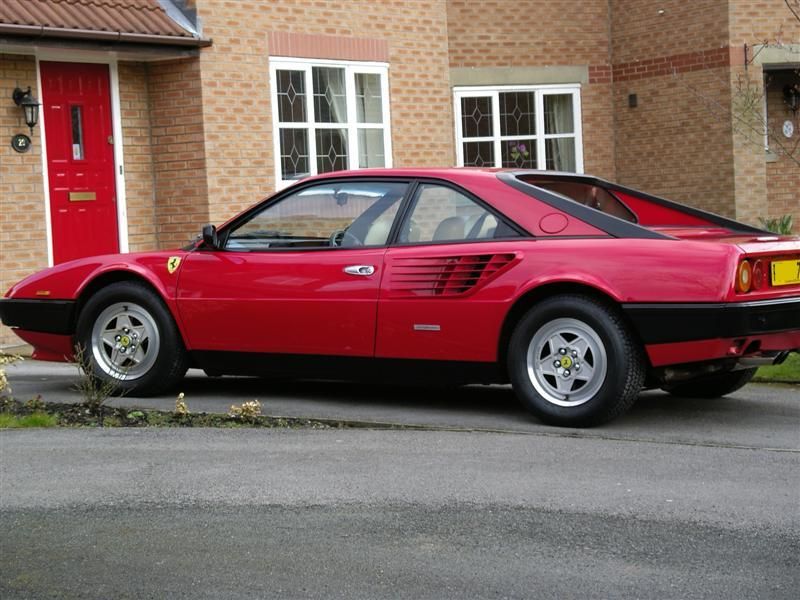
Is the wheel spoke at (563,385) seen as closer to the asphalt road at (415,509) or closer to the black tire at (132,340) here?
the asphalt road at (415,509)

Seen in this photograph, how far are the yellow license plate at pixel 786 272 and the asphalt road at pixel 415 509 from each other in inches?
32.9

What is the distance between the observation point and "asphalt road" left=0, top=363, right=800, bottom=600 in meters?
4.72

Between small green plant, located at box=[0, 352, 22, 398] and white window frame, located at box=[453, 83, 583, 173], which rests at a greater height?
white window frame, located at box=[453, 83, 583, 173]

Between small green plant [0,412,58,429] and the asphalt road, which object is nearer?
the asphalt road

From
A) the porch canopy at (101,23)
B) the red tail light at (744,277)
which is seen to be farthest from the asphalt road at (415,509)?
the porch canopy at (101,23)

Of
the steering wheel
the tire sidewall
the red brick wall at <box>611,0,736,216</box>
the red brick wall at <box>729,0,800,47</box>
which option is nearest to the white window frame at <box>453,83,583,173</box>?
the red brick wall at <box>611,0,736,216</box>

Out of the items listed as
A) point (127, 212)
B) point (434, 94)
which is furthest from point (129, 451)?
point (434, 94)

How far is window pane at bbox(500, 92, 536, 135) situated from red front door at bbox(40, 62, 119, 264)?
649 centimetres

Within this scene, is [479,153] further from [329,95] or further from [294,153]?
[294,153]

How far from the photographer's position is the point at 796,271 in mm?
7398

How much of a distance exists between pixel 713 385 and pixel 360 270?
2400 mm

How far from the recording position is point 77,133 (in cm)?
1389

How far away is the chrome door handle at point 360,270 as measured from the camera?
7941mm

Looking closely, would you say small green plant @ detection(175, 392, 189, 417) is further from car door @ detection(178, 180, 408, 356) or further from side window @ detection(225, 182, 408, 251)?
side window @ detection(225, 182, 408, 251)
